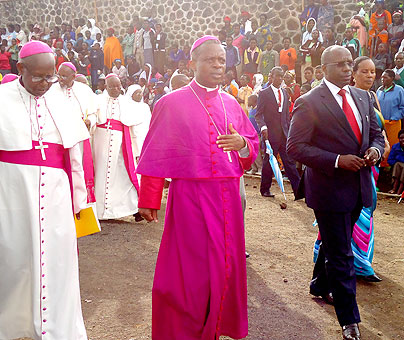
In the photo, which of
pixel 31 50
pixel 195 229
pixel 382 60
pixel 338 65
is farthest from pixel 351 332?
pixel 382 60

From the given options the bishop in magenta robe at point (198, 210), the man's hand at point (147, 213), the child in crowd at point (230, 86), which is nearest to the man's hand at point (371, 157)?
the bishop in magenta robe at point (198, 210)

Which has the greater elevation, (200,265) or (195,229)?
(195,229)

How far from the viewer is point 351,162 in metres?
3.84

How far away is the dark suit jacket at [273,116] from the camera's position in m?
9.46

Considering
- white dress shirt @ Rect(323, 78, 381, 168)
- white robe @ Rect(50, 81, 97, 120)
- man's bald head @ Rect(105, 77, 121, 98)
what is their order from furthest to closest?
man's bald head @ Rect(105, 77, 121, 98) < white robe @ Rect(50, 81, 97, 120) < white dress shirt @ Rect(323, 78, 381, 168)

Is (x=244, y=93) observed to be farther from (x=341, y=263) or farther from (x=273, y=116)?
(x=341, y=263)

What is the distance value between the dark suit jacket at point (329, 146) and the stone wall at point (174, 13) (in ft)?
40.5

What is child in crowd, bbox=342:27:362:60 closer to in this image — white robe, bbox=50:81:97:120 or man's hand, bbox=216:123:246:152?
white robe, bbox=50:81:97:120

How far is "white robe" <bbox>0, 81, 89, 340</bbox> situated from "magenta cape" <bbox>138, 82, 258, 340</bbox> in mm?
650

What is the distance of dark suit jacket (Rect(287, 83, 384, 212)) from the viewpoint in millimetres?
3986

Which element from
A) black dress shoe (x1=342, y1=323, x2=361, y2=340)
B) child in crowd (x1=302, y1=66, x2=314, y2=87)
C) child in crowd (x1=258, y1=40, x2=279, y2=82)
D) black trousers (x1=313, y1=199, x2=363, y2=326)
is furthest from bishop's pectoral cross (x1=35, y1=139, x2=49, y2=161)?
child in crowd (x1=258, y1=40, x2=279, y2=82)

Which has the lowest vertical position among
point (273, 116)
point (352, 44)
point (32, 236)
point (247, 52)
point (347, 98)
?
point (32, 236)

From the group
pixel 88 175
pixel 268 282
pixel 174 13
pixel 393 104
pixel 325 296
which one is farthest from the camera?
pixel 174 13

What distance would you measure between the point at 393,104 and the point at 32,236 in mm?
8117
